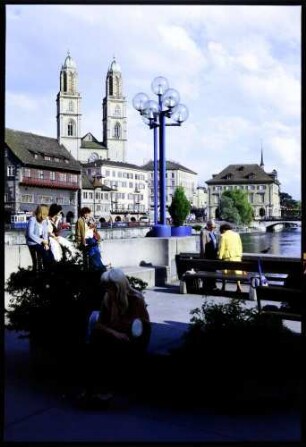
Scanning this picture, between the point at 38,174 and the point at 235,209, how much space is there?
3365cm

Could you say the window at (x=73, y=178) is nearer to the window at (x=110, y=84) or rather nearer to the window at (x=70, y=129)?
the window at (x=70, y=129)

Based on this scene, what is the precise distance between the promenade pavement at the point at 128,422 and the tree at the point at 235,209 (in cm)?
4279

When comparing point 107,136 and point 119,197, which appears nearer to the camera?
point 119,197

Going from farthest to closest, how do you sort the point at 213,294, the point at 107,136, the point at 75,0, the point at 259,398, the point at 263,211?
the point at 107,136 → the point at 263,211 → the point at 213,294 → the point at 259,398 → the point at 75,0

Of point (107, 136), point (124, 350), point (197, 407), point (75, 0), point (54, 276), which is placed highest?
point (107, 136)

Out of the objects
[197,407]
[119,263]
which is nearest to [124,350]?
[197,407]

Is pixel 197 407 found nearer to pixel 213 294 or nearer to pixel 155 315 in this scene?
pixel 155 315

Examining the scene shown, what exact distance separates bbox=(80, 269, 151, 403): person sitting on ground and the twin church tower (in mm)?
131091

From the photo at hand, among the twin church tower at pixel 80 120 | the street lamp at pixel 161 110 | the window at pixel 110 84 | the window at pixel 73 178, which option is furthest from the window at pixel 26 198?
the window at pixel 110 84

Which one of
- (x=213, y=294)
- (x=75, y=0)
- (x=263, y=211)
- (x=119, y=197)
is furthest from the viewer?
(x=119, y=197)

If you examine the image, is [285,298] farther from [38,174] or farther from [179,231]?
[38,174]

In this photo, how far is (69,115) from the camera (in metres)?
138

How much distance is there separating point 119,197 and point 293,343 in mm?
108481

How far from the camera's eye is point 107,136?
464ft
